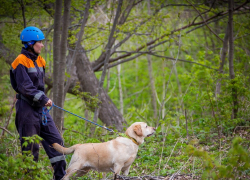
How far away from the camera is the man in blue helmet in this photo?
4367 mm

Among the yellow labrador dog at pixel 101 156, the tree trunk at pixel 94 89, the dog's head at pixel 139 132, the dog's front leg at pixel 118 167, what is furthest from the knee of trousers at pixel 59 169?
the tree trunk at pixel 94 89

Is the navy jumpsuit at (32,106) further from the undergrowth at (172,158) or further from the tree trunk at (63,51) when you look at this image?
the tree trunk at (63,51)

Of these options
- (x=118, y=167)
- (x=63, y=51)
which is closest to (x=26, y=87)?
(x=63, y=51)

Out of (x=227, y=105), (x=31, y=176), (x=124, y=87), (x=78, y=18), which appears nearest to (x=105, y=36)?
(x=78, y=18)

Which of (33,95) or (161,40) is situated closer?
(33,95)

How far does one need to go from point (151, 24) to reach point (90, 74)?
9.22ft

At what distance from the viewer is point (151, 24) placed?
359 inches

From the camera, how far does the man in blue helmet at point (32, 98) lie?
14.3 feet

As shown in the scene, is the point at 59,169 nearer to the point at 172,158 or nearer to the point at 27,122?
the point at 27,122

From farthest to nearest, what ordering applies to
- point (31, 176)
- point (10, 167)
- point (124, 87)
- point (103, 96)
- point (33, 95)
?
point (124, 87) → point (103, 96) → point (33, 95) → point (31, 176) → point (10, 167)

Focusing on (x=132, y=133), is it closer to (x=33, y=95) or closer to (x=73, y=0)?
(x=33, y=95)

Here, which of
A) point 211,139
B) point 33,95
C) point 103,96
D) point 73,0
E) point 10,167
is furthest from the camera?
point 103,96

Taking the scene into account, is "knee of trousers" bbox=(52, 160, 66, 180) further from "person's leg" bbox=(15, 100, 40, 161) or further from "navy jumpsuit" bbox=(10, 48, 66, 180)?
"person's leg" bbox=(15, 100, 40, 161)

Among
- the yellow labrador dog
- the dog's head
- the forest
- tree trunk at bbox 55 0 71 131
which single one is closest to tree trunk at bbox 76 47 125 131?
the forest
